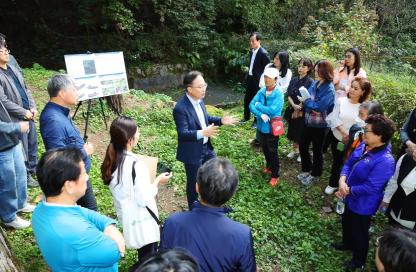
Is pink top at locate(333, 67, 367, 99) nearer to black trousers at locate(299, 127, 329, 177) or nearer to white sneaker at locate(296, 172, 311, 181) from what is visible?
black trousers at locate(299, 127, 329, 177)

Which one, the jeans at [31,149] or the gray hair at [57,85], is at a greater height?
the gray hair at [57,85]

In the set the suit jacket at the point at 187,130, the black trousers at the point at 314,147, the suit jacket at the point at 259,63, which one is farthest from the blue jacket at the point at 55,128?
the suit jacket at the point at 259,63

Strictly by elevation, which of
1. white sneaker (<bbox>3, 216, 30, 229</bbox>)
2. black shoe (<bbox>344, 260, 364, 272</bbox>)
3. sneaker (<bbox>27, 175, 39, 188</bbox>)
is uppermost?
sneaker (<bbox>27, 175, 39, 188</bbox>)

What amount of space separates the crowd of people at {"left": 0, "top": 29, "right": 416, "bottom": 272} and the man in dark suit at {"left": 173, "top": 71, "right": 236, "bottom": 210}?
1cm

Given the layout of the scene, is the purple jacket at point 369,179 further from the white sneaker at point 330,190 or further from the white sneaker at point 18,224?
the white sneaker at point 18,224

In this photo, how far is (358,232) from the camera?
12.3ft

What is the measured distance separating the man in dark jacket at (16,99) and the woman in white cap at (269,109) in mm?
3188

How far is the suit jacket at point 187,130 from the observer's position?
3.86 metres

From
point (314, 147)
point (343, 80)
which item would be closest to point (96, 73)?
point (314, 147)

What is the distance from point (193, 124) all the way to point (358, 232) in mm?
2216

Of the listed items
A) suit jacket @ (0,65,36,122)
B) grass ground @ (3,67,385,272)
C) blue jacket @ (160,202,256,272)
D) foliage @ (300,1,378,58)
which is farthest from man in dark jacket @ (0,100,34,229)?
foliage @ (300,1,378,58)

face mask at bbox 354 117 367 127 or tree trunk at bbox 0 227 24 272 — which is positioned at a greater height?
face mask at bbox 354 117 367 127

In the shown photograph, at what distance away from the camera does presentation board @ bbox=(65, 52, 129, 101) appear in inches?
209

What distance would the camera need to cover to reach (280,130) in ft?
16.6
